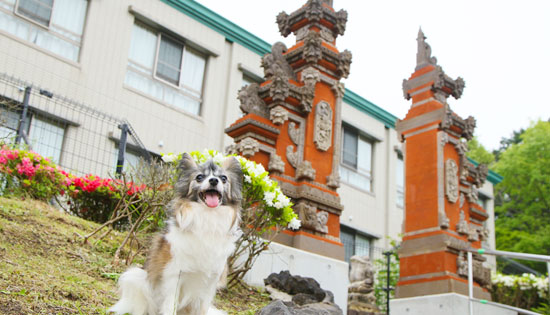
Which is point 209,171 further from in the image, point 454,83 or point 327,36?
point 454,83

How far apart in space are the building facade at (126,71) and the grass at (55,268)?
518 cm

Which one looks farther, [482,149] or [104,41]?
[482,149]

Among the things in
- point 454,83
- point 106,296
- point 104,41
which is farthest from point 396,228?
point 106,296

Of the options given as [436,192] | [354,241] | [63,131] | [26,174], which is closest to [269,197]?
[26,174]

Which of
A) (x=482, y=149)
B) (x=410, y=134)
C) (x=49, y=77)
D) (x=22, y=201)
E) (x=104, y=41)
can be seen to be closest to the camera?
(x=22, y=201)

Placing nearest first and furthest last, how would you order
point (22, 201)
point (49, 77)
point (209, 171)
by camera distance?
point (209, 171)
point (22, 201)
point (49, 77)

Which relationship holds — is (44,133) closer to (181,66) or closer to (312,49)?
(181,66)

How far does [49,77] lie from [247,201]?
10.2m

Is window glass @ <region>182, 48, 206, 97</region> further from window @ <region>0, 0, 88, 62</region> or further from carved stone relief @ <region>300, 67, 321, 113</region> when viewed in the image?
carved stone relief @ <region>300, 67, 321, 113</region>

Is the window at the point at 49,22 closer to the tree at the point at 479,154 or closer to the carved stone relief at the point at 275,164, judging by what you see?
the carved stone relief at the point at 275,164

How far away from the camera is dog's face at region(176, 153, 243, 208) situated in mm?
4547

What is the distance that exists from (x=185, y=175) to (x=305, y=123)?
19.3 ft

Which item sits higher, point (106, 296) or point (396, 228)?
point (396, 228)

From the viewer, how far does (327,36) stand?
11461 mm
